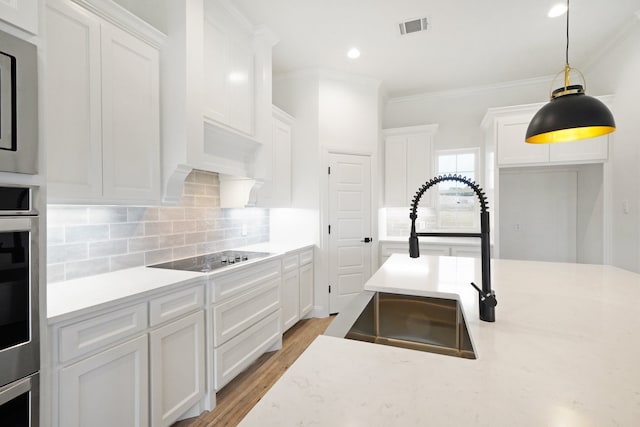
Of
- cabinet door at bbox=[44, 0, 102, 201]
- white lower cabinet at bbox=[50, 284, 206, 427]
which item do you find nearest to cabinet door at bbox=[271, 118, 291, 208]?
white lower cabinet at bbox=[50, 284, 206, 427]

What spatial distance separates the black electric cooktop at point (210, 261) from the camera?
6.89ft

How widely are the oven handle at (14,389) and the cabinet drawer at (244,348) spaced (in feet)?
3.38

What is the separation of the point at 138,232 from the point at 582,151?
14.4 feet

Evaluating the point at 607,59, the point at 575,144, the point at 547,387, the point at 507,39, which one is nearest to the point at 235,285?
the point at 547,387

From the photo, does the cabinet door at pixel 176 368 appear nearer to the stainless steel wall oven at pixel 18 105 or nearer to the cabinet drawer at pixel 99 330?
the cabinet drawer at pixel 99 330

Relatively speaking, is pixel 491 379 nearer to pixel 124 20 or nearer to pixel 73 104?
pixel 73 104

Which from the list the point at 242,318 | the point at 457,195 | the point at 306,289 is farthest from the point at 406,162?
the point at 242,318

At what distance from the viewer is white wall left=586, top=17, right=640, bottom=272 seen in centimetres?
271

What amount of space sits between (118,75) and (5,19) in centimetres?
74

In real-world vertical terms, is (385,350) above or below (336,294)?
above

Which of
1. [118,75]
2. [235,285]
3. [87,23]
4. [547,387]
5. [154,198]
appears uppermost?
[87,23]

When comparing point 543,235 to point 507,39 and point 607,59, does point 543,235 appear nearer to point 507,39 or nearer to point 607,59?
point 607,59

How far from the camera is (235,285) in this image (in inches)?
85.4

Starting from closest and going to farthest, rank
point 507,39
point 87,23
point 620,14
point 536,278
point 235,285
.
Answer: point 87,23, point 536,278, point 235,285, point 620,14, point 507,39
